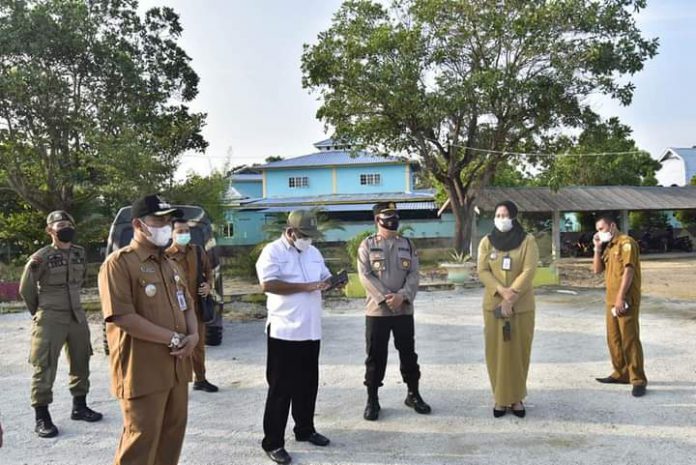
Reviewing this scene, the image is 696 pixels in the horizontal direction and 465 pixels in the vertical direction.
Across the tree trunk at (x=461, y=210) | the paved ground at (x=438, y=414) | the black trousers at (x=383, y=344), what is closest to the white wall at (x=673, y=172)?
the tree trunk at (x=461, y=210)

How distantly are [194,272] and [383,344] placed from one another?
2.09m

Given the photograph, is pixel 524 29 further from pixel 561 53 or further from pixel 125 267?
pixel 125 267

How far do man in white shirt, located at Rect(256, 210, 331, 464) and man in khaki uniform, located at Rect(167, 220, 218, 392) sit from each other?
5.66ft

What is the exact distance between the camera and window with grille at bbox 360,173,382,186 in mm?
32969

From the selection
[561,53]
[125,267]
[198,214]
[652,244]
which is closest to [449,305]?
[198,214]

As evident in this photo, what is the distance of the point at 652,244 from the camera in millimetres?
26453

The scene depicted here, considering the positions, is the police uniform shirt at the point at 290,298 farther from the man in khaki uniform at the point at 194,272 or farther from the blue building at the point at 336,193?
the blue building at the point at 336,193

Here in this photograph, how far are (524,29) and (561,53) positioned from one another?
5.17 ft

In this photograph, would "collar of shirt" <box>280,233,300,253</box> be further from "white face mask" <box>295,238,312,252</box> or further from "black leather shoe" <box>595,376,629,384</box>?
"black leather shoe" <box>595,376,629,384</box>

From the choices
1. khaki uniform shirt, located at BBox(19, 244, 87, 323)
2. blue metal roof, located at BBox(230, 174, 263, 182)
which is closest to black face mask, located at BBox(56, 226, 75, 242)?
khaki uniform shirt, located at BBox(19, 244, 87, 323)

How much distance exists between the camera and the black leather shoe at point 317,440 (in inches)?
172

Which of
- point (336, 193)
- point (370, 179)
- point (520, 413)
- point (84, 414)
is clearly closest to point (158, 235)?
point (84, 414)

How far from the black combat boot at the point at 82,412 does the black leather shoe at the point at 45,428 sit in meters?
0.29

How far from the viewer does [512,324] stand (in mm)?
4875
